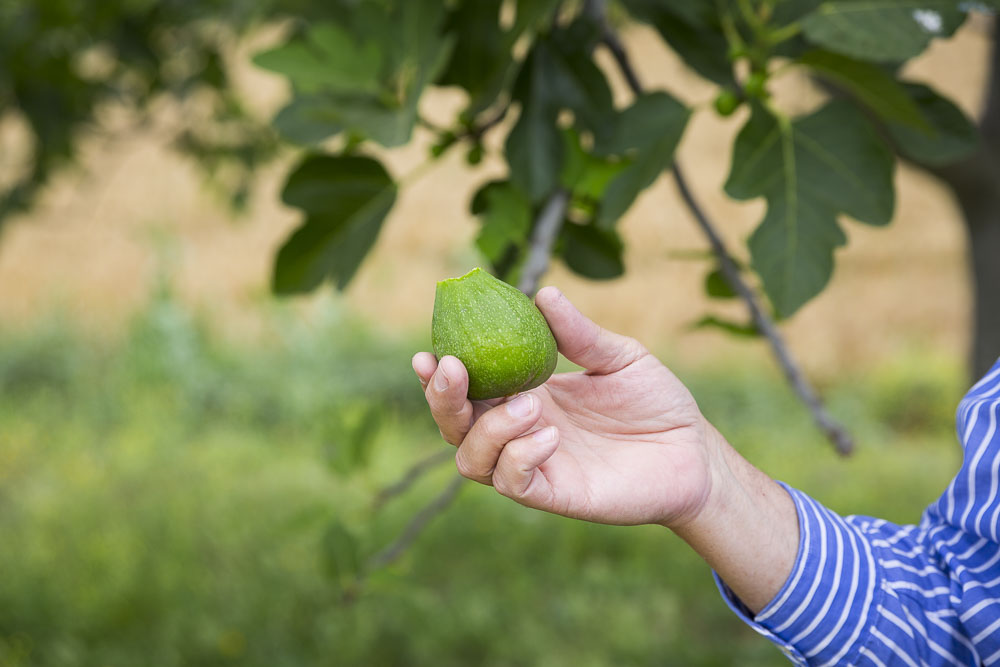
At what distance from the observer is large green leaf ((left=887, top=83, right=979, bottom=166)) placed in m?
1.12

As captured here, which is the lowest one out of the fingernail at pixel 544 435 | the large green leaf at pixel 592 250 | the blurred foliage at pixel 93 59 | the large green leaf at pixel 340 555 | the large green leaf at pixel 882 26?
the large green leaf at pixel 340 555

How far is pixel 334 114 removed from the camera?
0.97 m

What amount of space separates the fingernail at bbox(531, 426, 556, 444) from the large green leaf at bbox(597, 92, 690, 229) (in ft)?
1.30

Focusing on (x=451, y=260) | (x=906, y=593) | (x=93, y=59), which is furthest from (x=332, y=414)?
(x=451, y=260)

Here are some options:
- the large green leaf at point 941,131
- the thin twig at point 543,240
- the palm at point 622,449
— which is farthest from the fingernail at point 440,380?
the large green leaf at point 941,131

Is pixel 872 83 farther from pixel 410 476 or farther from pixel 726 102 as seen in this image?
pixel 410 476

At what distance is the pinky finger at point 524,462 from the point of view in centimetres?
73

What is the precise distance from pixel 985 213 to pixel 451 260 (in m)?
5.29

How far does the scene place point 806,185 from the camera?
105cm

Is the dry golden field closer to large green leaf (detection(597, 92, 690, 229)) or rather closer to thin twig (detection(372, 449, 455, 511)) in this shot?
thin twig (detection(372, 449, 455, 511))

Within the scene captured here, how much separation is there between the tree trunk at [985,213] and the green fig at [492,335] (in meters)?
1.55

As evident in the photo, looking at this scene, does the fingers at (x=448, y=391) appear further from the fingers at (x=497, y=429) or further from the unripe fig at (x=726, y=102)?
the unripe fig at (x=726, y=102)

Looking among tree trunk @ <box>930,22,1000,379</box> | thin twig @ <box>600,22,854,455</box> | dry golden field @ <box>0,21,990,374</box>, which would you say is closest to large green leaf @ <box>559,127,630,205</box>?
thin twig @ <box>600,22,854,455</box>

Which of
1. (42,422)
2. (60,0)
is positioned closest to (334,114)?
(60,0)
